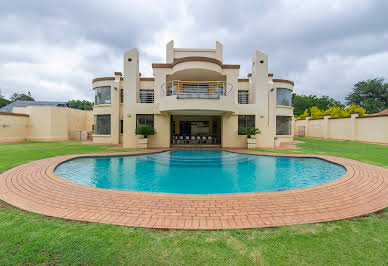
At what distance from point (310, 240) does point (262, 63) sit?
1573 cm

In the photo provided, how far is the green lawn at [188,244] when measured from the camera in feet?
7.02

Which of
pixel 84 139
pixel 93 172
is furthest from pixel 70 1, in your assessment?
pixel 84 139

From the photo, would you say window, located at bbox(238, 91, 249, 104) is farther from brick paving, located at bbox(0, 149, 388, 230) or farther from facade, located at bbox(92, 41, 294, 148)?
brick paving, located at bbox(0, 149, 388, 230)

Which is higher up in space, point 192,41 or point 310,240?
point 192,41

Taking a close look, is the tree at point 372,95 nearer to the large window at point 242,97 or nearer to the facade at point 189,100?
the facade at point 189,100

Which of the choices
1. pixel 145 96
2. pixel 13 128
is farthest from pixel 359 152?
pixel 13 128

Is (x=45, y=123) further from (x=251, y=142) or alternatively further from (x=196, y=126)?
(x=251, y=142)

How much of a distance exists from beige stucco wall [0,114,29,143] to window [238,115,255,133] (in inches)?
879

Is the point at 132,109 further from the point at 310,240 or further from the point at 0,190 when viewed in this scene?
the point at 310,240

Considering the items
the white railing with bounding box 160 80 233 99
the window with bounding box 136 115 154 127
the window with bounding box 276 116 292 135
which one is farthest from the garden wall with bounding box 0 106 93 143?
the window with bounding box 276 116 292 135

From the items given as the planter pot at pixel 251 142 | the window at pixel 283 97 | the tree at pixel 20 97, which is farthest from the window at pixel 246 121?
the tree at pixel 20 97

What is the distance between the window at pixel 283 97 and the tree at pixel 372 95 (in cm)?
3488

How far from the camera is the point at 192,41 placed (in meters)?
21.8

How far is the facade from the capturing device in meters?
13.8
